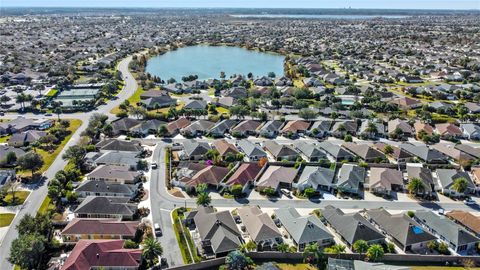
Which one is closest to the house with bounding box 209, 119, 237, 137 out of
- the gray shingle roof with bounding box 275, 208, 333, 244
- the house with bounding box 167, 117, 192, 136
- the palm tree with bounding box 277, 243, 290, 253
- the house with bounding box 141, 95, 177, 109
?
the house with bounding box 167, 117, 192, 136

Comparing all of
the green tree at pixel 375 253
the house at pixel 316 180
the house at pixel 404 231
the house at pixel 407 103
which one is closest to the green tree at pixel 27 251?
the green tree at pixel 375 253

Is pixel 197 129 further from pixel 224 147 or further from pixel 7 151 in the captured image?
pixel 7 151

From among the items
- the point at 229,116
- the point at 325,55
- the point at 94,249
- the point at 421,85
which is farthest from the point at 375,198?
the point at 325,55

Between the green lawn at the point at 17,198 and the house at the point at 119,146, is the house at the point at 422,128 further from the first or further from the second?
the green lawn at the point at 17,198

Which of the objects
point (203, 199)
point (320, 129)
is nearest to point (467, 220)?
point (203, 199)

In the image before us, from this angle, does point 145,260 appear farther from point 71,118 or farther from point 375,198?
point 71,118
